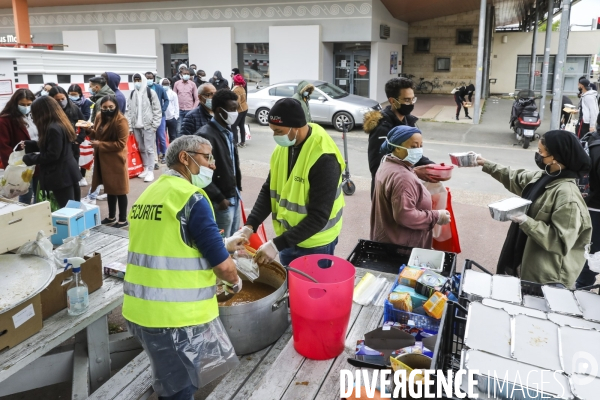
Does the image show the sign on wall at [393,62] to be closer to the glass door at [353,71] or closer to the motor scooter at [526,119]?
the glass door at [353,71]

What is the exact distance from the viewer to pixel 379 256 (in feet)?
12.1

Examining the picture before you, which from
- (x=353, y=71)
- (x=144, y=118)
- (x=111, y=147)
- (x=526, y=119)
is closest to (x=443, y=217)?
(x=111, y=147)

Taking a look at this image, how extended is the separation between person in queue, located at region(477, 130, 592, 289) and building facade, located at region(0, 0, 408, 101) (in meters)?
16.0

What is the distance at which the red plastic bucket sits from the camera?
2.34m

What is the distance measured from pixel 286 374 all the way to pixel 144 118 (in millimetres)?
7439

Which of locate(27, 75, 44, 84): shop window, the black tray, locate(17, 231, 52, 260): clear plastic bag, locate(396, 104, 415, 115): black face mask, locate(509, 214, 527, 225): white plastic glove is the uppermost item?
locate(27, 75, 44, 84): shop window

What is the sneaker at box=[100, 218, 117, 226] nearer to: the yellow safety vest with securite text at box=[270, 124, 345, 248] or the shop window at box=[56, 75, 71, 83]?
the yellow safety vest with securite text at box=[270, 124, 345, 248]

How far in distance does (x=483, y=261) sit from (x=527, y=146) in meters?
7.73

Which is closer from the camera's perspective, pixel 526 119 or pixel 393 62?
pixel 526 119

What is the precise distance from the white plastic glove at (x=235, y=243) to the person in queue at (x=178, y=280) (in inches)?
17.1

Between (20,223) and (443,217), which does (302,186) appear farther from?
(20,223)

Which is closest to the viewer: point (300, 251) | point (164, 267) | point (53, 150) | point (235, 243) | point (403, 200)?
point (164, 267)

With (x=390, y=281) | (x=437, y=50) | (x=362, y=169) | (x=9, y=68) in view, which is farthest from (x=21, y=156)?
(x=437, y=50)

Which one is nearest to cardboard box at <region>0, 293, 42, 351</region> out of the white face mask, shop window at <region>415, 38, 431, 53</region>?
the white face mask
